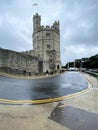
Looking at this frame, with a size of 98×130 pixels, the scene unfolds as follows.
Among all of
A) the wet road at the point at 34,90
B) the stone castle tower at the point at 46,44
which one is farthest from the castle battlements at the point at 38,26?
the wet road at the point at 34,90

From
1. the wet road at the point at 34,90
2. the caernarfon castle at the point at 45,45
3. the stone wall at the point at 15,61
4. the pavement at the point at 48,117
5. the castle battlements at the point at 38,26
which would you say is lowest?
the pavement at the point at 48,117

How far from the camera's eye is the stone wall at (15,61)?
22172 millimetres

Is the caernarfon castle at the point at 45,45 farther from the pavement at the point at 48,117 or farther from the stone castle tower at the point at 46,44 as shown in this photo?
the pavement at the point at 48,117

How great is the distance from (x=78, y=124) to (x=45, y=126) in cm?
93

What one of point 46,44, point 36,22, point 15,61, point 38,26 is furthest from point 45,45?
point 15,61

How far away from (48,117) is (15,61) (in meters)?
22.5

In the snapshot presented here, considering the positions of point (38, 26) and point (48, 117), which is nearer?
point (48, 117)

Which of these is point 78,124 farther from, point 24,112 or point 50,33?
point 50,33

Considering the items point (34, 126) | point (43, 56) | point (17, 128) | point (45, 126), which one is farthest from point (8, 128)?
point (43, 56)

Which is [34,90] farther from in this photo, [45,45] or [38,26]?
[38,26]

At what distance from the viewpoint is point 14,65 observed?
83.8 ft

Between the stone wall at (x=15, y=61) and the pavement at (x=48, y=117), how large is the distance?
49.7 feet

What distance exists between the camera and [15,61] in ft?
84.4

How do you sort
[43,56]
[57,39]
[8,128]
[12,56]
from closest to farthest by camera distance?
[8,128] → [12,56] → [43,56] → [57,39]
